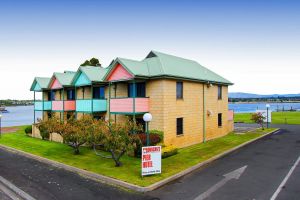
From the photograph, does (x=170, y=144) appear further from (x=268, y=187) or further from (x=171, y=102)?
(x=268, y=187)

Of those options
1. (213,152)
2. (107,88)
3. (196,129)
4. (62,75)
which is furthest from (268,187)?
(62,75)

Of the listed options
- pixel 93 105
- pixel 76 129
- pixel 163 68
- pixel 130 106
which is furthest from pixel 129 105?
pixel 93 105

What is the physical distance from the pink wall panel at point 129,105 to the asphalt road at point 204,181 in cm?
733

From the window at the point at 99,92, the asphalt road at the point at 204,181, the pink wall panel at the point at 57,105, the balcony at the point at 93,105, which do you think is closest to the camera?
the asphalt road at the point at 204,181

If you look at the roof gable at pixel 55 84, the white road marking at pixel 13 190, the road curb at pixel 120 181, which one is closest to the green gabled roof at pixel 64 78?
the roof gable at pixel 55 84

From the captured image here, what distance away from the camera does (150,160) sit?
591 inches

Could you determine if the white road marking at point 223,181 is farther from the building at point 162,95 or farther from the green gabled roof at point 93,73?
the green gabled roof at point 93,73

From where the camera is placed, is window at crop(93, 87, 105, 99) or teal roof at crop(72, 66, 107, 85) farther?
window at crop(93, 87, 105, 99)

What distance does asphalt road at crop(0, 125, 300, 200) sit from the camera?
1246cm

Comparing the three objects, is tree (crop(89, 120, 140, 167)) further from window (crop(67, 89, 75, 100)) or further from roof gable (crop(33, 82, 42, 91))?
roof gable (crop(33, 82, 42, 91))

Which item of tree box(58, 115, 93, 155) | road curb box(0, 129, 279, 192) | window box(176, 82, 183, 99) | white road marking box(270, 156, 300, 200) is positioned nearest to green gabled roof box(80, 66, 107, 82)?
tree box(58, 115, 93, 155)

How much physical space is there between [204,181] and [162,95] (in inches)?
349

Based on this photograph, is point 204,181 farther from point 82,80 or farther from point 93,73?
point 82,80

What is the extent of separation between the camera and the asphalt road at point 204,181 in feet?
40.9
